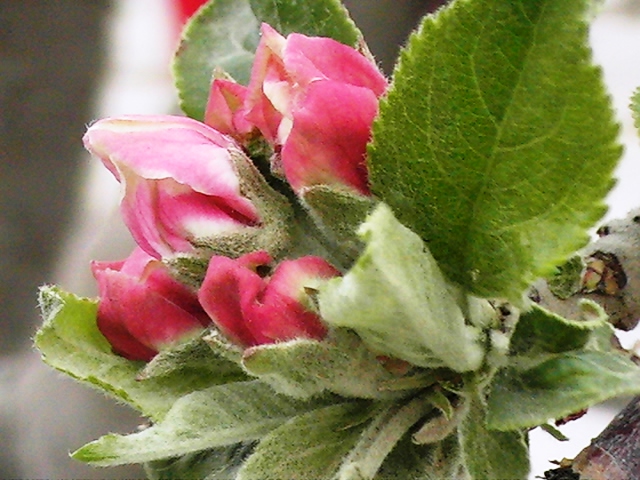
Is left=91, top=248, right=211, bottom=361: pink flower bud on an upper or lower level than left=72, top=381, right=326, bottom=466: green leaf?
upper

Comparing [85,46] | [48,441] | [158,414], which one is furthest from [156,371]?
[85,46]

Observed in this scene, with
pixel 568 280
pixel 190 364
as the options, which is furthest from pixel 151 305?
pixel 568 280

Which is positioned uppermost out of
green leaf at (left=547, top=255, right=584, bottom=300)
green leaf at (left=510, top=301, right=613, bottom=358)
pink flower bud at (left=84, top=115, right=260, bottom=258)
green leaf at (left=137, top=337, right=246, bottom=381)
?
pink flower bud at (left=84, top=115, right=260, bottom=258)

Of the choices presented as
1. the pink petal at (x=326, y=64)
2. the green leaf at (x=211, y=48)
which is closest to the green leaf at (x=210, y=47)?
the green leaf at (x=211, y=48)

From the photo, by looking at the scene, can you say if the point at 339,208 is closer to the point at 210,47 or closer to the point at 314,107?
the point at 314,107

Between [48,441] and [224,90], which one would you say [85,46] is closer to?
[48,441]

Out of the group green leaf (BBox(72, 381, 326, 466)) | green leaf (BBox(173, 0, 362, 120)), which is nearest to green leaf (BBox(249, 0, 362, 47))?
green leaf (BBox(173, 0, 362, 120))

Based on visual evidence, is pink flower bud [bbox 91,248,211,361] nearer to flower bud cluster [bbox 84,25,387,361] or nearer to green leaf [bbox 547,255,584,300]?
flower bud cluster [bbox 84,25,387,361]
